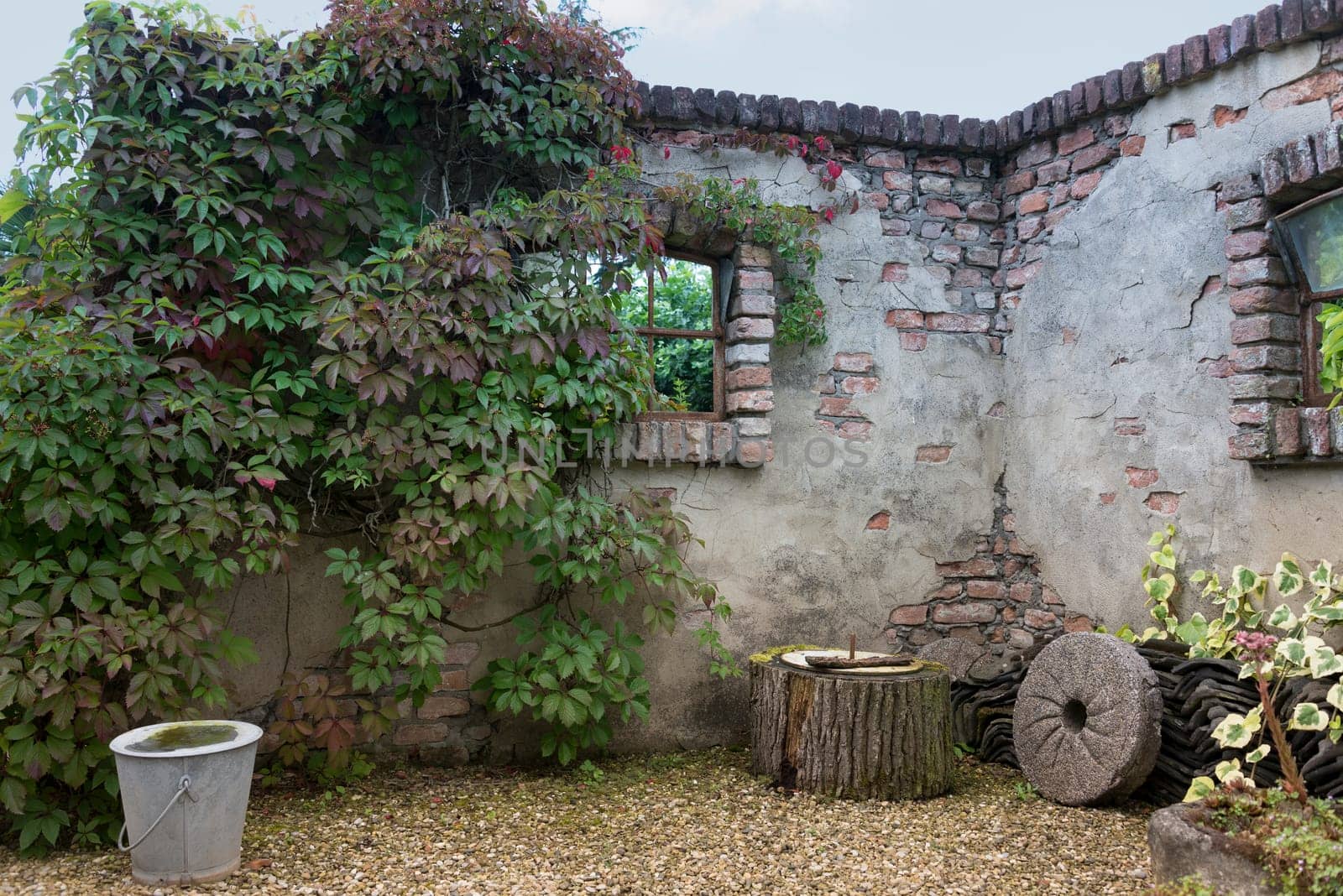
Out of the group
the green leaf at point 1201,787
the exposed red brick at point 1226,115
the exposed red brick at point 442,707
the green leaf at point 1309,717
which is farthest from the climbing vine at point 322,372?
the green leaf at point 1309,717

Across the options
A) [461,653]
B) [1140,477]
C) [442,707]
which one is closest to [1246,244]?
[1140,477]

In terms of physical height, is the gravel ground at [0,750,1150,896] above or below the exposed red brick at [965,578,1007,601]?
below

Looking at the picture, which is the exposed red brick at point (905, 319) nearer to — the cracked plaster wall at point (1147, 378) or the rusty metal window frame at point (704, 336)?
the cracked plaster wall at point (1147, 378)

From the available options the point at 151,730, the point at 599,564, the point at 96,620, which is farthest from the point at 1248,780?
the point at 96,620

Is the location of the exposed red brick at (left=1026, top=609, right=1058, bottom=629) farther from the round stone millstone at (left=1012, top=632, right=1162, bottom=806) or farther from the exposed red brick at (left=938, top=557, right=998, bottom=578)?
the round stone millstone at (left=1012, top=632, right=1162, bottom=806)

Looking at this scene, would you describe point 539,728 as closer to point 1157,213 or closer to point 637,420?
point 637,420

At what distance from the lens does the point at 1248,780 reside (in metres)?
2.90

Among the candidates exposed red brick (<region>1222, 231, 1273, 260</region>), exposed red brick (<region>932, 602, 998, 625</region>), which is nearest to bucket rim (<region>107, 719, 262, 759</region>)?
exposed red brick (<region>932, 602, 998, 625</region>)

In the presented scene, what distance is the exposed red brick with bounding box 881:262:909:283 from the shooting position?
4672mm

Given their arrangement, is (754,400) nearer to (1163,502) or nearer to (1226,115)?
(1163,502)

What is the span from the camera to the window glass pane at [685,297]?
452cm

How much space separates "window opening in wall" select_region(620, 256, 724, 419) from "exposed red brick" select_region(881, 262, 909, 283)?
0.82 metres

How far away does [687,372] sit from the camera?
4.57 meters

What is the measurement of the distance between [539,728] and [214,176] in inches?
99.7
